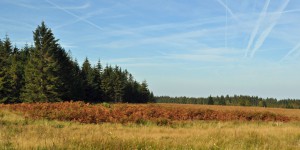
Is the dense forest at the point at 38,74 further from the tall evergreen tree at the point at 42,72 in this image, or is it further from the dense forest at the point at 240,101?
the dense forest at the point at 240,101

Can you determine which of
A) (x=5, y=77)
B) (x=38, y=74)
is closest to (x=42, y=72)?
(x=38, y=74)

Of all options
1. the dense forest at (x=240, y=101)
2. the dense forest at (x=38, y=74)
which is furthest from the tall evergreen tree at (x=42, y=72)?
the dense forest at (x=240, y=101)

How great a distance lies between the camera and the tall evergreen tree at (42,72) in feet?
149

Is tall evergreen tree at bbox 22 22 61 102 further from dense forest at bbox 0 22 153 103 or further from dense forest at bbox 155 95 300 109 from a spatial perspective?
dense forest at bbox 155 95 300 109

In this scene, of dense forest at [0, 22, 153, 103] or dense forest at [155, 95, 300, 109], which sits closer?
dense forest at [0, 22, 153, 103]

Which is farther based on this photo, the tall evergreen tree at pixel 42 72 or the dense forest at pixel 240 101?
the dense forest at pixel 240 101

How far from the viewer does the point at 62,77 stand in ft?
161

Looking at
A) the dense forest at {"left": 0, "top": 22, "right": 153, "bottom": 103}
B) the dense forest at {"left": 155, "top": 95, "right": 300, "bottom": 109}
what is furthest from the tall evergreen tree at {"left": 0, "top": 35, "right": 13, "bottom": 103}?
the dense forest at {"left": 155, "top": 95, "right": 300, "bottom": 109}

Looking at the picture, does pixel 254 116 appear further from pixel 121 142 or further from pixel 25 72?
pixel 25 72

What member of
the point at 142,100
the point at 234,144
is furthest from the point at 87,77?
the point at 234,144

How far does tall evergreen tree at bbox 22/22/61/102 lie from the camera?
4544 centimetres

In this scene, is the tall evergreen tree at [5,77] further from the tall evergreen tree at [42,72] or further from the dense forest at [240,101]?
the dense forest at [240,101]

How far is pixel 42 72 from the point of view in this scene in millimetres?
46000

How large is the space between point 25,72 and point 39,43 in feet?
16.1
